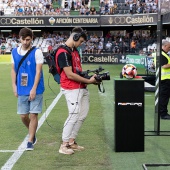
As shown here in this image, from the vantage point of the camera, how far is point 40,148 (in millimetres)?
6809

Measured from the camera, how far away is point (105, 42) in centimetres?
3900

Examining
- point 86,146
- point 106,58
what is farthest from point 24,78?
point 106,58

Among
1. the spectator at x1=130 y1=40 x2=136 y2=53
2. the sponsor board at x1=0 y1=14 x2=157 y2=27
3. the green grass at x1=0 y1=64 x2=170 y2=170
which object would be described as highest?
the sponsor board at x1=0 y1=14 x2=157 y2=27

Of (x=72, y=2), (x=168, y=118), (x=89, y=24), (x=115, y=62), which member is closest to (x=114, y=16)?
(x=89, y=24)

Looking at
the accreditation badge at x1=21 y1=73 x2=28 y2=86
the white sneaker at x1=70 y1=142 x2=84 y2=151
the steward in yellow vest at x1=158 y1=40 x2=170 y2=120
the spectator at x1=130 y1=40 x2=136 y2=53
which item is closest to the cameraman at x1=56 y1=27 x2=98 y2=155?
the white sneaker at x1=70 y1=142 x2=84 y2=151

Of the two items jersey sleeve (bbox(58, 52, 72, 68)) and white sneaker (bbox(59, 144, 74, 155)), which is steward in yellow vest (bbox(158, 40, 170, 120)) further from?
jersey sleeve (bbox(58, 52, 72, 68))

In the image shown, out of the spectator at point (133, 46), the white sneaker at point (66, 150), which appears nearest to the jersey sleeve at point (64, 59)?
the white sneaker at point (66, 150)

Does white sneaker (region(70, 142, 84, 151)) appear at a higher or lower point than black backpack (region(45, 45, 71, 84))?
lower

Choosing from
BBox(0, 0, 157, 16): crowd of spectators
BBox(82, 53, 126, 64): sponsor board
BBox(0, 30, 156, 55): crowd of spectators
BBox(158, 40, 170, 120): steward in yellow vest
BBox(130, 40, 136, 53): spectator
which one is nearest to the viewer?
BBox(158, 40, 170, 120): steward in yellow vest

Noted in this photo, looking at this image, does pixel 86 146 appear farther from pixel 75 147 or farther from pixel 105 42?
pixel 105 42

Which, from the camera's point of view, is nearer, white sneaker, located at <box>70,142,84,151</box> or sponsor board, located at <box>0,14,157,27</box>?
white sneaker, located at <box>70,142,84,151</box>

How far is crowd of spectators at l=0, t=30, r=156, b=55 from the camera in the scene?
35.3m

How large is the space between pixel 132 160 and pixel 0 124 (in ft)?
12.6

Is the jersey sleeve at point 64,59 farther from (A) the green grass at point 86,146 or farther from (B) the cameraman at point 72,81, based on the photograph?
(A) the green grass at point 86,146
